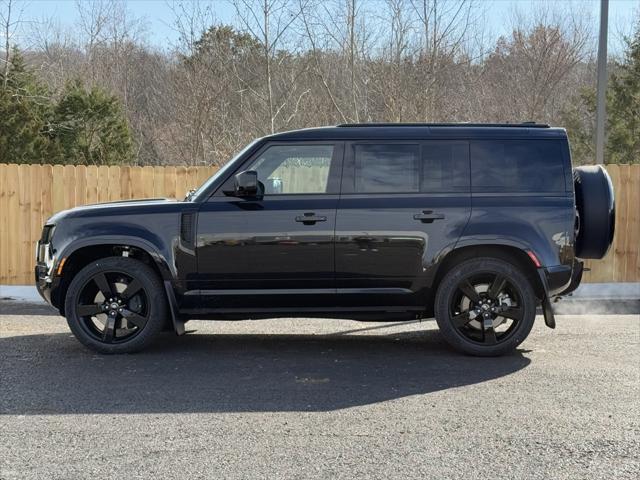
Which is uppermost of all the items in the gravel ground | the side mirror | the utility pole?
the utility pole

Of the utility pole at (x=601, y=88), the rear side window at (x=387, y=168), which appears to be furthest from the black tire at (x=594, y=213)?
the utility pole at (x=601, y=88)

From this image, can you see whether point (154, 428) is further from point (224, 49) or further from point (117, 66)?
point (117, 66)

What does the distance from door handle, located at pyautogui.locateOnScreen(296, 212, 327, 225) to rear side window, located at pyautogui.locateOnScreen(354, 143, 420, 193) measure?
1.44ft

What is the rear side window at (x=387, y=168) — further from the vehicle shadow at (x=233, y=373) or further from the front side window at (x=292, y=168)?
the vehicle shadow at (x=233, y=373)

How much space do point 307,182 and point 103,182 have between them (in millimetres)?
5378

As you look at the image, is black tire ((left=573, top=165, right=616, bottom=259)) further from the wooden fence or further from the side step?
the wooden fence

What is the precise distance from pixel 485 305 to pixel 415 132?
67.9 inches

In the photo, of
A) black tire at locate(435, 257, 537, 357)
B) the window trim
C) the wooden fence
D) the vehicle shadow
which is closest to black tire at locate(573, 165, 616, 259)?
black tire at locate(435, 257, 537, 357)

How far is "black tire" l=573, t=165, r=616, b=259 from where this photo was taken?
626 cm

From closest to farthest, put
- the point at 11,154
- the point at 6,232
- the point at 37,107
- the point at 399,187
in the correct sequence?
1. the point at 399,187
2. the point at 6,232
3. the point at 11,154
4. the point at 37,107

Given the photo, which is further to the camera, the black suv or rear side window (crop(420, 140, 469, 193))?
rear side window (crop(420, 140, 469, 193))

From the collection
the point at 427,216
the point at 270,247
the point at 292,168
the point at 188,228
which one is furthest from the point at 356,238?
the point at 188,228

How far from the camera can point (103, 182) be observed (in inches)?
415

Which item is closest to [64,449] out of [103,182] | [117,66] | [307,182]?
[307,182]
